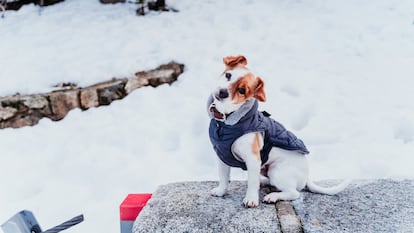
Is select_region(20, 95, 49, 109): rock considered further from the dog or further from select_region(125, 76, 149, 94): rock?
the dog

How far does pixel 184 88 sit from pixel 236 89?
161 cm

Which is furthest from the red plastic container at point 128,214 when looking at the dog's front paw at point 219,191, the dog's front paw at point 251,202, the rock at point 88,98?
the rock at point 88,98

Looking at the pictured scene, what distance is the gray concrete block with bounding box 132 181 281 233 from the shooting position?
56.1 inches

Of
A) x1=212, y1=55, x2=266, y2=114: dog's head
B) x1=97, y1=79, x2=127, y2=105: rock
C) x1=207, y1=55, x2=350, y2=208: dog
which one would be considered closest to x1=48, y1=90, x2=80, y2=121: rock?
x1=97, y1=79, x2=127, y2=105: rock

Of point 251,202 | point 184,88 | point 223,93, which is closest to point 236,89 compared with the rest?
point 223,93

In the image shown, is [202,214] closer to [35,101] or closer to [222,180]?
[222,180]

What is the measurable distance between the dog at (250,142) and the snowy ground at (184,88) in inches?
Answer: 26.1

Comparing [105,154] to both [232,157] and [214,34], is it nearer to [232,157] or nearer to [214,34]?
[232,157]

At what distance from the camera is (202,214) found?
1.51 metres

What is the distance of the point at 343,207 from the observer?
1.58 m

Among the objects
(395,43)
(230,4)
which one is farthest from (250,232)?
(230,4)

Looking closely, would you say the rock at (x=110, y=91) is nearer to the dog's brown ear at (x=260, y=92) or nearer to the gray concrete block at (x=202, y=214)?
the gray concrete block at (x=202, y=214)

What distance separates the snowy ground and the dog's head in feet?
3.13

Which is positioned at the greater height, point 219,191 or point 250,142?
point 250,142
